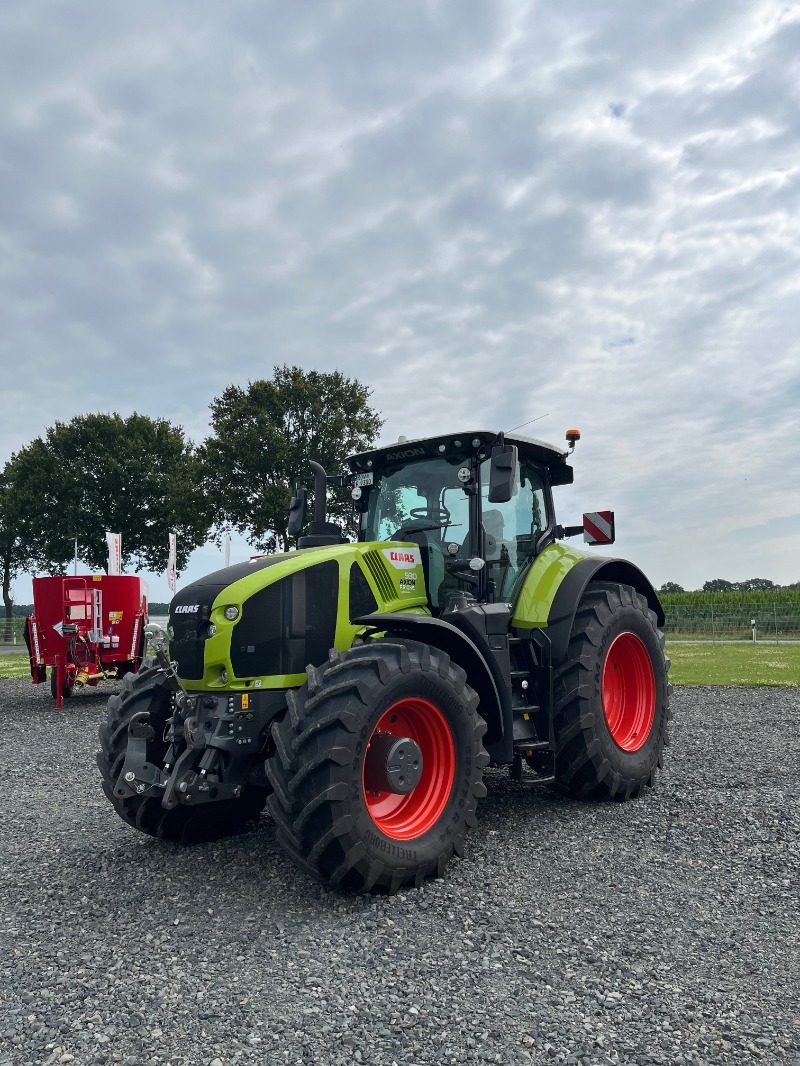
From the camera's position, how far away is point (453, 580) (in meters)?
5.63

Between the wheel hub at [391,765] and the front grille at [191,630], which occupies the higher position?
the front grille at [191,630]

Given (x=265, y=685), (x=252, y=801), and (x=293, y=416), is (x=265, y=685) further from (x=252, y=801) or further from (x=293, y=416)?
(x=293, y=416)

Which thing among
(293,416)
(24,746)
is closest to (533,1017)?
(24,746)

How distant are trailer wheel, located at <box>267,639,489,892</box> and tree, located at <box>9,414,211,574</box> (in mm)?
32006

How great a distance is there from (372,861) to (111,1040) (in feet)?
4.71

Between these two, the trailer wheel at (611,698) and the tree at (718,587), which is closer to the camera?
the trailer wheel at (611,698)

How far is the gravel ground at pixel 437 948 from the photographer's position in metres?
2.92

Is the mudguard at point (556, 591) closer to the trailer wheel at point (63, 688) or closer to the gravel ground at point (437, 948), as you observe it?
the gravel ground at point (437, 948)

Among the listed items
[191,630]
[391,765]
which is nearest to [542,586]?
[391,765]

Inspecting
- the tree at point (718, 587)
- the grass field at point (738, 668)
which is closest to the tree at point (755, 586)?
the tree at point (718, 587)

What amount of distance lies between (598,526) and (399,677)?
3150 millimetres

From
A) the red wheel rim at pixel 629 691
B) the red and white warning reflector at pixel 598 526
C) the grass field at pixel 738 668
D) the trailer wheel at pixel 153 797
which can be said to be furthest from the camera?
the grass field at pixel 738 668

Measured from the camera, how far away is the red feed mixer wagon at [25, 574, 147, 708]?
13.8 m

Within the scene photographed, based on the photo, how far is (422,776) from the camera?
4676 mm
